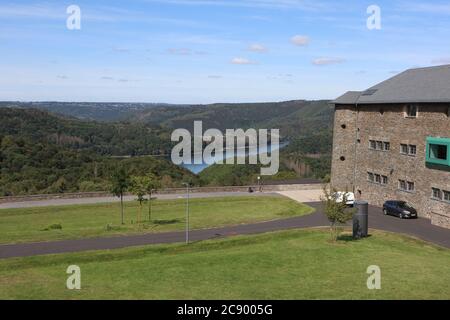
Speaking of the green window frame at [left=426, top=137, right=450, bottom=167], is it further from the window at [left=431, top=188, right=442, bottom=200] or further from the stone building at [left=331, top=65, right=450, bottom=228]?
the window at [left=431, top=188, right=442, bottom=200]

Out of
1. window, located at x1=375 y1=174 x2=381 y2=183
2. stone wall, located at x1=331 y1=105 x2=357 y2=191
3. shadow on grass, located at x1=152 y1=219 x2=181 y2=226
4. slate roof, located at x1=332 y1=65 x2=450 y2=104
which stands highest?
slate roof, located at x1=332 y1=65 x2=450 y2=104

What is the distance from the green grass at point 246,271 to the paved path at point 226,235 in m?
1.69

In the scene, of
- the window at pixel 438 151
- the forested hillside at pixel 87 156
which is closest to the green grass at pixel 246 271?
the window at pixel 438 151

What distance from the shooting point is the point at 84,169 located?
8269 centimetres

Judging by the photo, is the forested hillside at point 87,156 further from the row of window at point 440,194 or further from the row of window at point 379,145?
the row of window at point 440,194

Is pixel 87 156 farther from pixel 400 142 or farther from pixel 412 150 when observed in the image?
pixel 412 150

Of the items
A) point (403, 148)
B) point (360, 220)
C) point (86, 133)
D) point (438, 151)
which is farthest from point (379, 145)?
point (86, 133)

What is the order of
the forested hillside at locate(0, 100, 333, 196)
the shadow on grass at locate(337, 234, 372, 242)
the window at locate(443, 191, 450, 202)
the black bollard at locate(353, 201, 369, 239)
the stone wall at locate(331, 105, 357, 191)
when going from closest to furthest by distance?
the shadow on grass at locate(337, 234, 372, 242) → the black bollard at locate(353, 201, 369, 239) → the window at locate(443, 191, 450, 202) → the stone wall at locate(331, 105, 357, 191) → the forested hillside at locate(0, 100, 333, 196)

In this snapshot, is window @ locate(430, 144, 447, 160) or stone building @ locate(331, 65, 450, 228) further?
stone building @ locate(331, 65, 450, 228)

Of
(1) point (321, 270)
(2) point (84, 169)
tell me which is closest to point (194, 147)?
(2) point (84, 169)

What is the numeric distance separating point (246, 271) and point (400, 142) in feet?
74.6

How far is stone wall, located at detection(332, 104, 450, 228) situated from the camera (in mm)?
37031

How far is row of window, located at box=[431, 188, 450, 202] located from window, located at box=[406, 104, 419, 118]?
6.11 meters

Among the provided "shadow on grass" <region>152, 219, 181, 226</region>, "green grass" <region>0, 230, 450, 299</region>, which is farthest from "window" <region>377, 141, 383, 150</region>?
"shadow on grass" <region>152, 219, 181, 226</region>
